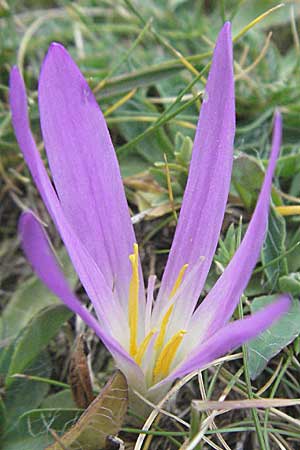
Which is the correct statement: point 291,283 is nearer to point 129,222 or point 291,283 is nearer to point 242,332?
point 129,222

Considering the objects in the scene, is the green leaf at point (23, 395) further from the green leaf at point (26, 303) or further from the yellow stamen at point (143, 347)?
the yellow stamen at point (143, 347)

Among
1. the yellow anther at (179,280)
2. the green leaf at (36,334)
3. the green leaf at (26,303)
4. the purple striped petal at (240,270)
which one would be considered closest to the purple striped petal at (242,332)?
the purple striped petal at (240,270)

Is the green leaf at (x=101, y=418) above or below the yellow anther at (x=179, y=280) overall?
below

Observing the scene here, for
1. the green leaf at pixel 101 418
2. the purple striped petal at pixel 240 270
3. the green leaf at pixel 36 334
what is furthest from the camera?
the green leaf at pixel 36 334

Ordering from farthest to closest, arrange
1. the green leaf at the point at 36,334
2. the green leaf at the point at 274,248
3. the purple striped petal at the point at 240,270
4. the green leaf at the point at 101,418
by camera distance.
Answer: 1. the green leaf at the point at 274,248
2. the green leaf at the point at 36,334
3. the green leaf at the point at 101,418
4. the purple striped petal at the point at 240,270

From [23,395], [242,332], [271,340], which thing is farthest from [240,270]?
[23,395]

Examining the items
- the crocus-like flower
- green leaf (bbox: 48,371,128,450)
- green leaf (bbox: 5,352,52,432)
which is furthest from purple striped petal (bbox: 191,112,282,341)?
green leaf (bbox: 5,352,52,432)

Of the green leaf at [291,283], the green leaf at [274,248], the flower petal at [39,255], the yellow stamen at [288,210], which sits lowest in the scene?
the green leaf at [291,283]

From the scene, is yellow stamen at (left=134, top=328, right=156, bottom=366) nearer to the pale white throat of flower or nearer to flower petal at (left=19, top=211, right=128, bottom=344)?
the pale white throat of flower
